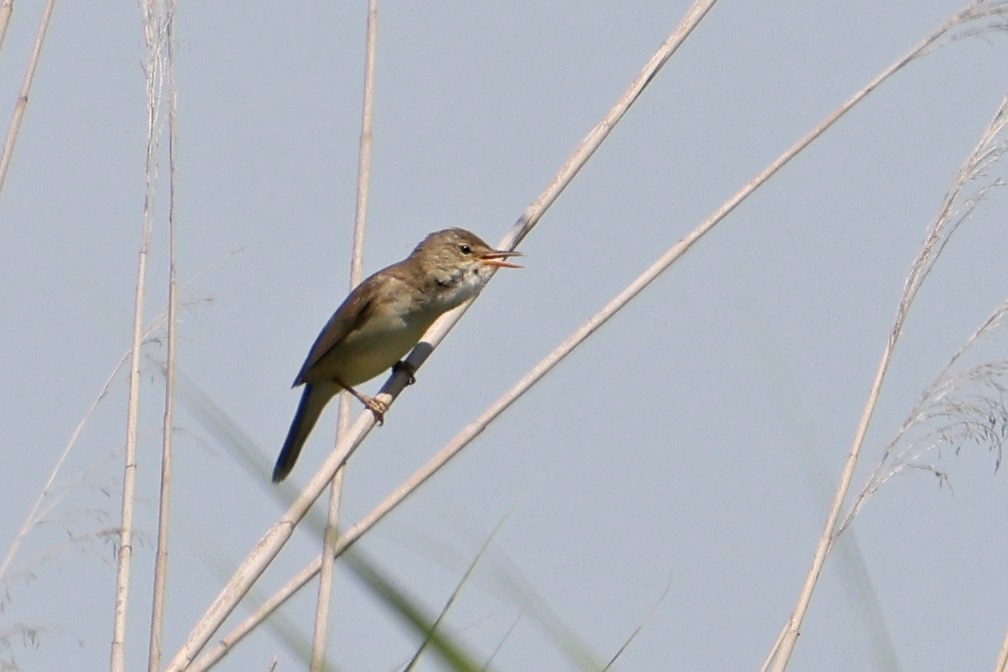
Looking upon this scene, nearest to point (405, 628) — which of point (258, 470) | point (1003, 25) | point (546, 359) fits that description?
point (258, 470)

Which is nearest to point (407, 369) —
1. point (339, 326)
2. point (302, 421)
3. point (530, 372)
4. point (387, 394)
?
point (387, 394)

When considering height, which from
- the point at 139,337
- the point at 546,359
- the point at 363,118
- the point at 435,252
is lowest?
the point at 139,337

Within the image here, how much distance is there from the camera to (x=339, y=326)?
3846 millimetres

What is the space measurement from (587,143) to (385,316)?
1.19m

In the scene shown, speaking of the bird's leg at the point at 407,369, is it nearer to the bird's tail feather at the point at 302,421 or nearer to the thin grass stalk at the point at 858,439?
the bird's tail feather at the point at 302,421

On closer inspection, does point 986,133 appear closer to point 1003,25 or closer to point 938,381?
point 1003,25

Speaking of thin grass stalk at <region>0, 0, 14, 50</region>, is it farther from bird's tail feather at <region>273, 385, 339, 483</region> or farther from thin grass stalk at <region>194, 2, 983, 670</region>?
bird's tail feather at <region>273, 385, 339, 483</region>

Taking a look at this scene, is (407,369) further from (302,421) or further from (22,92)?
(22,92)

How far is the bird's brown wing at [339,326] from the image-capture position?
12.4 ft

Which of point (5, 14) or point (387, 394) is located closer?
point (5, 14)

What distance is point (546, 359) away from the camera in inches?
95.4

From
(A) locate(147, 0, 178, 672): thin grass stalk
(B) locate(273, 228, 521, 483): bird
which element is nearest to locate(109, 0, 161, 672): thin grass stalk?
(A) locate(147, 0, 178, 672): thin grass stalk

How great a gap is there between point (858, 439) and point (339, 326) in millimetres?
1715

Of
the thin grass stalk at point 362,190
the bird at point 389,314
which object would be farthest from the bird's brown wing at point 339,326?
the thin grass stalk at point 362,190
